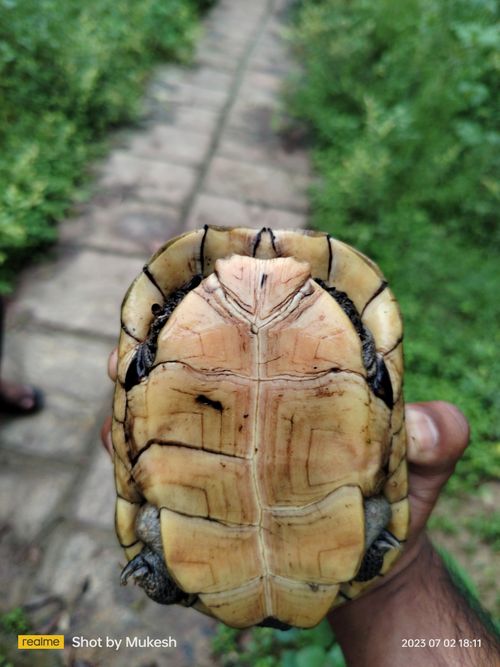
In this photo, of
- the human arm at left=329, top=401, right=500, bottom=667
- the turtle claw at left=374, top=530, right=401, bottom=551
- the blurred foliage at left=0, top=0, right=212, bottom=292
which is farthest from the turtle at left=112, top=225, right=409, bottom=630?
the blurred foliage at left=0, top=0, right=212, bottom=292

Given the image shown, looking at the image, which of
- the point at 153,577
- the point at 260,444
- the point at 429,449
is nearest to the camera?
the point at 260,444

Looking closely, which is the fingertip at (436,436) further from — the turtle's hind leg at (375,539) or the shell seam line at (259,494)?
the shell seam line at (259,494)

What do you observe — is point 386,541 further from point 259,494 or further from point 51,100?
point 51,100

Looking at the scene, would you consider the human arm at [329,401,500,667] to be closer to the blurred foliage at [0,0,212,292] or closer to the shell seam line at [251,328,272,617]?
the shell seam line at [251,328,272,617]

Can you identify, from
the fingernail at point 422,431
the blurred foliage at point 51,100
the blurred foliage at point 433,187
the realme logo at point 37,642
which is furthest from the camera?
the blurred foliage at point 51,100

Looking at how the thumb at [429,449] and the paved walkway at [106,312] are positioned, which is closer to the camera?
the thumb at [429,449]

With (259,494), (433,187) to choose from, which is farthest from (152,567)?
(433,187)

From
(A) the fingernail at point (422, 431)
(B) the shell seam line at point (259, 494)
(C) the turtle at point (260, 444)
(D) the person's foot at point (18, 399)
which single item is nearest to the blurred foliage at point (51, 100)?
(D) the person's foot at point (18, 399)

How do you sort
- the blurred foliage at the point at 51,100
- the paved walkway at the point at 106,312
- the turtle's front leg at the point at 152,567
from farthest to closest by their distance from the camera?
the blurred foliage at the point at 51,100, the paved walkway at the point at 106,312, the turtle's front leg at the point at 152,567
